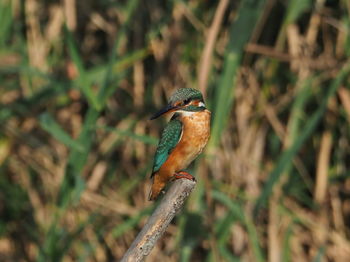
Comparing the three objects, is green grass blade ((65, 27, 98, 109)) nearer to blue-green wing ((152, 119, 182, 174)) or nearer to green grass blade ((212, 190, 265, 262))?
green grass blade ((212, 190, 265, 262))

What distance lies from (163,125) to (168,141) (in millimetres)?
1262

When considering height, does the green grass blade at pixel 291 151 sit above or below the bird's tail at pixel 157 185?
below

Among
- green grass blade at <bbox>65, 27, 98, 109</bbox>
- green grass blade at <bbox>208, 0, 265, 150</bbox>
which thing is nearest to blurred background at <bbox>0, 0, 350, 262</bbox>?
green grass blade at <bbox>65, 27, 98, 109</bbox>

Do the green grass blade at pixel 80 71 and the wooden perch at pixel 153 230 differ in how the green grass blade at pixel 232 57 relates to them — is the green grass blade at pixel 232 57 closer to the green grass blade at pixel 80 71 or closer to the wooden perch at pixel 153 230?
the green grass blade at pixel 80 71

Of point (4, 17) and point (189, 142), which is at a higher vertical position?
point (4, 17)

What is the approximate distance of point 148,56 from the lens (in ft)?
12.8

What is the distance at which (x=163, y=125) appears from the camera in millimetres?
3783

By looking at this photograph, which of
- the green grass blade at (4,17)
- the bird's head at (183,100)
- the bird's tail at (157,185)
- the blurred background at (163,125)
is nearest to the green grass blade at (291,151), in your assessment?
the blurred background at (163,125)

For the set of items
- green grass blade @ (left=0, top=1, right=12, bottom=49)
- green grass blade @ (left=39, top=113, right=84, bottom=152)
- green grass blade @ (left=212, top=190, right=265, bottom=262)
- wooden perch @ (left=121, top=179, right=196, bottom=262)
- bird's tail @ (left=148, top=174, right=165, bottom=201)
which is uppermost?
green grass blade @ (left=0, top=1, right=12, bottom=49)

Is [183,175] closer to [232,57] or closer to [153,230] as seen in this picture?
[153,230]

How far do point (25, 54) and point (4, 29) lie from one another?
1.00ft

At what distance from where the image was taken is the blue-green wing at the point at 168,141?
2.52 m

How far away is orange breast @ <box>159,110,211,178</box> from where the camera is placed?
8.11 feet

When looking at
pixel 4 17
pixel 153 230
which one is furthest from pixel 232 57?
pixel 153 230
